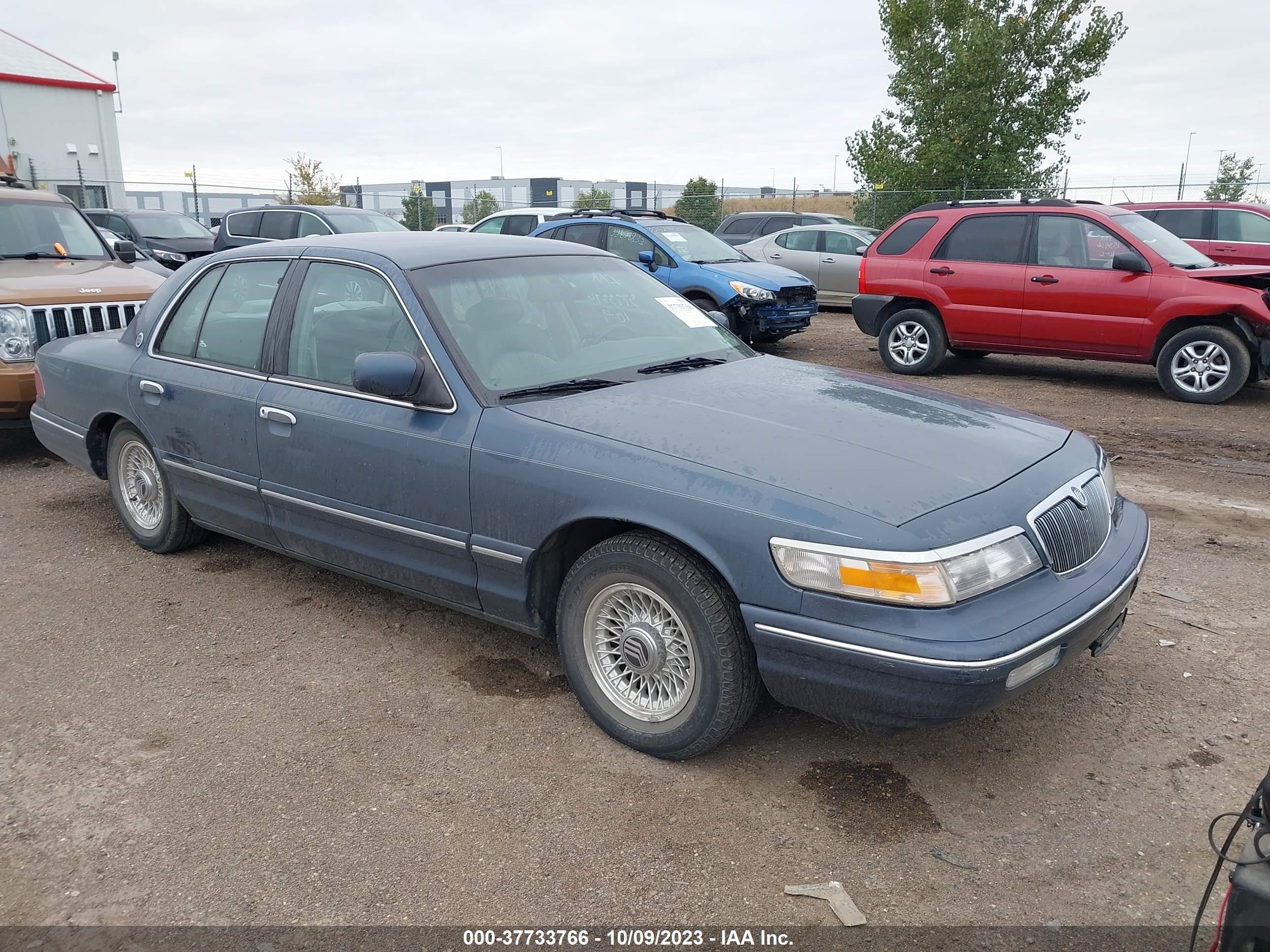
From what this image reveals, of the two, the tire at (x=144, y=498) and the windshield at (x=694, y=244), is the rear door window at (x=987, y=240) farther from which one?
the tire at (x=144, y=498)

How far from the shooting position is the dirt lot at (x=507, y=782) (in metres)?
2.68

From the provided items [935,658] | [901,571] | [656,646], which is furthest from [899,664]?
[656,646]

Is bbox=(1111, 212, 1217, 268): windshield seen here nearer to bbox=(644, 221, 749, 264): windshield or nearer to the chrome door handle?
bbox=(644, 221, 749, 264): windshield

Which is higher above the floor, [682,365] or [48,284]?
[48,284]

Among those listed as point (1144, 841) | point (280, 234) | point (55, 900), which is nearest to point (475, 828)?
point (55, 900)

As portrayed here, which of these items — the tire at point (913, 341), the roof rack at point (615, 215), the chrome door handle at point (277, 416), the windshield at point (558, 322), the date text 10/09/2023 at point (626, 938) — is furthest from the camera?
the roof rack at point (615, 215)

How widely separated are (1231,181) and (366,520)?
98.4 feet

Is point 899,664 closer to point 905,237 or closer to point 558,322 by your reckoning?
point 558,322

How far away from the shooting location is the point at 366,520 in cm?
389

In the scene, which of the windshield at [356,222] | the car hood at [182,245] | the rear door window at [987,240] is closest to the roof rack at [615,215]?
the windshield at [356,222]

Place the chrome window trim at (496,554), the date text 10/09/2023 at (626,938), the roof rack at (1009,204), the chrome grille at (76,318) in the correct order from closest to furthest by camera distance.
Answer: the date text 10/09/2023 at (626,938) < the chrome window trim at (496,554) < the chrome grille at (76,318) < the roof rack at (1009,204)

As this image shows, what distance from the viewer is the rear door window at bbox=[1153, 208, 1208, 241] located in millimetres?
13789

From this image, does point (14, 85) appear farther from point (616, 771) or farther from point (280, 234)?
point (616, 771)

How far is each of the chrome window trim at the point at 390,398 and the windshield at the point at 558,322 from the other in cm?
8
